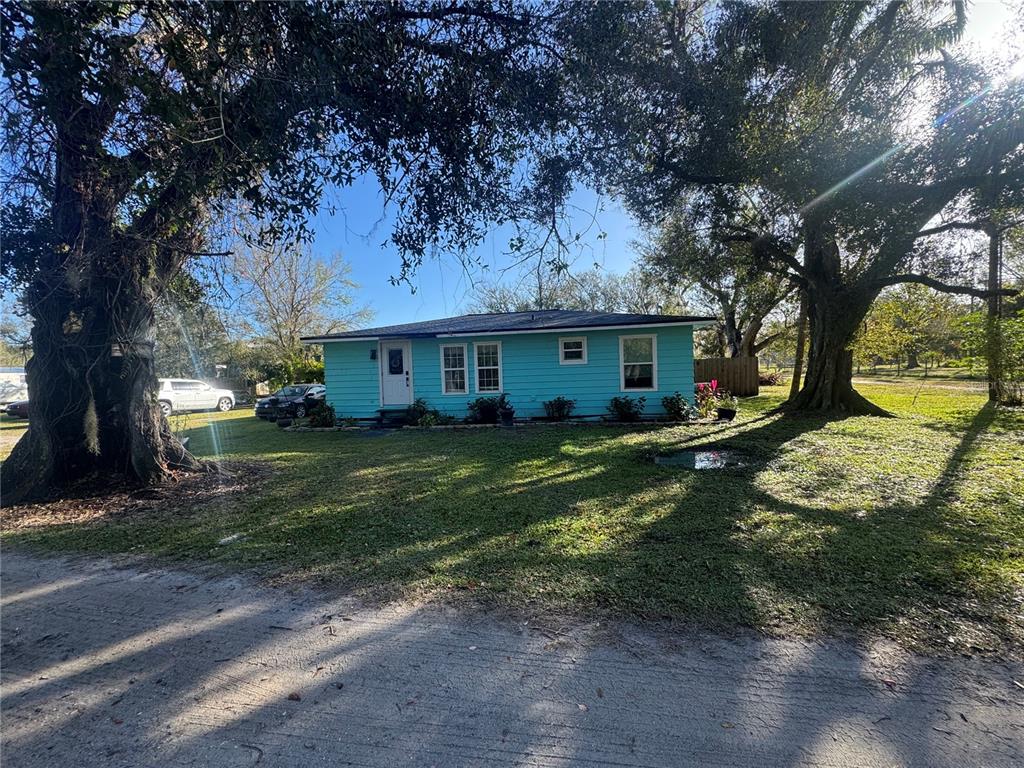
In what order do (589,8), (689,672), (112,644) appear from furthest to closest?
1. (589,8)
2. (112,644)
3. (689,672)

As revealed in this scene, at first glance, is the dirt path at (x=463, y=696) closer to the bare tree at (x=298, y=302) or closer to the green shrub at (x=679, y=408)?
the green shrub at (x=679, y=408)

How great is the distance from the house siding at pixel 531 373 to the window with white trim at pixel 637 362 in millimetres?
126

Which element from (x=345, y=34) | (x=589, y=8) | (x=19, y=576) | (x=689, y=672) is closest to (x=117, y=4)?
(x=345, y=34)

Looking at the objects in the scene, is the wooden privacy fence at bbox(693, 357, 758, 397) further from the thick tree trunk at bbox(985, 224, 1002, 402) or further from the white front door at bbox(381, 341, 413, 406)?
the white front door at bbox(381, 341, 413, 406)

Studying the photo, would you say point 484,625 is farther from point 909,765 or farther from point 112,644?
point 112,644

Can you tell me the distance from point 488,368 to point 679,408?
485cm

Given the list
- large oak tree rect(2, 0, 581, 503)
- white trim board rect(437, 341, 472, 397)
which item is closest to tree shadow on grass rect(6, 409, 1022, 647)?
large oak tree rect(2, 0, 581, 503)

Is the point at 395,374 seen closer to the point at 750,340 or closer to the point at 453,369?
the point at 453,369

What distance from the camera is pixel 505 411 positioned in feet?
37.1

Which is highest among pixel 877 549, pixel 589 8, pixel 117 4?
pixel 589 8

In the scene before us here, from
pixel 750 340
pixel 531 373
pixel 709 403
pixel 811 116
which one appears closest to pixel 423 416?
pixel 531 373

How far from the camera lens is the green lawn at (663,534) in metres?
2.71

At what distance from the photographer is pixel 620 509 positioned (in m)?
4.53

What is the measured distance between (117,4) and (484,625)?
13.1 feet
